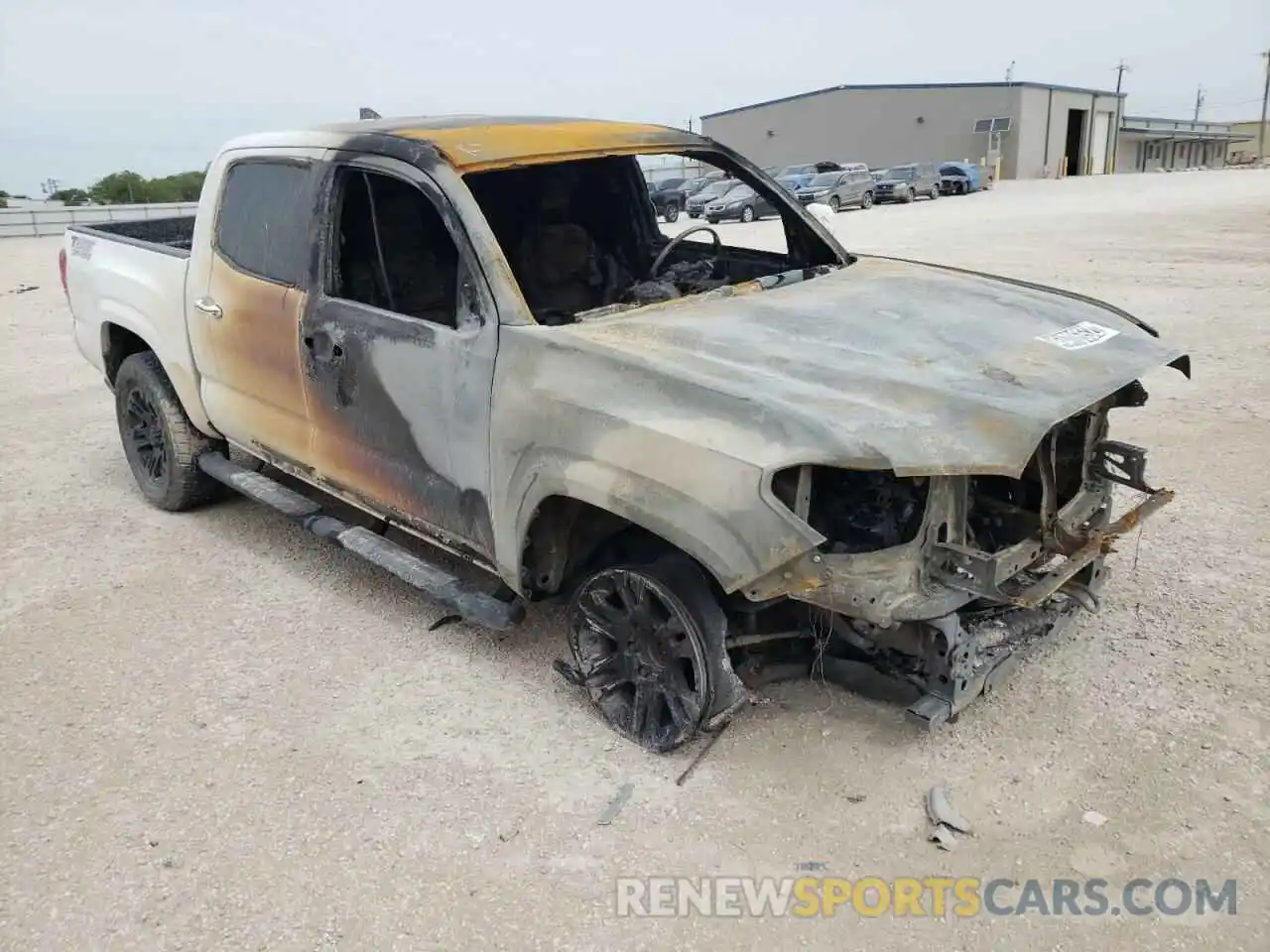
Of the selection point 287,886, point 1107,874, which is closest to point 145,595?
point 287,886

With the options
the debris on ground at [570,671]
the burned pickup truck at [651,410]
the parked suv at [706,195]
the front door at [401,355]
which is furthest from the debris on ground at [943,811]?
the parked suv at [706,195]

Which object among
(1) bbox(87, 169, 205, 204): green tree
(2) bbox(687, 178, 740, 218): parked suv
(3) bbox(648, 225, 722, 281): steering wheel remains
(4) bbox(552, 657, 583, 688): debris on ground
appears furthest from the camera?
(1) bbox(87, 169, 205, 204): green tree

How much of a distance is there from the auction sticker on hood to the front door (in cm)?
191

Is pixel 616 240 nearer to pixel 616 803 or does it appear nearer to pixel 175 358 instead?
pixel 175 358

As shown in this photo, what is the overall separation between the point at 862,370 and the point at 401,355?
5.36ft

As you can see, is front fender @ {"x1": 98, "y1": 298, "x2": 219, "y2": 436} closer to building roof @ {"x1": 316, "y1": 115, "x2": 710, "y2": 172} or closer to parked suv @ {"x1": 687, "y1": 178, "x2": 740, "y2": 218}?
building roof @ {"x1": 316, "y1": 115, "x2": 710, "y2": 172}

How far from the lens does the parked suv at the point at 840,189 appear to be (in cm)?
2916

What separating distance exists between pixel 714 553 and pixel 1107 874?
137 cm

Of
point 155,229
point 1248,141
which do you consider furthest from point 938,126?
point 155,229

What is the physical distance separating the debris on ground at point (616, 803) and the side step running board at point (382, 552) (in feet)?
2.45

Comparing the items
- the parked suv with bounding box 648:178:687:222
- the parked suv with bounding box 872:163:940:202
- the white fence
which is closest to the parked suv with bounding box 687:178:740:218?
the parked suv with bounding box 648:178:687:222

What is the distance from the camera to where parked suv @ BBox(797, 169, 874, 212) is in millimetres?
29156

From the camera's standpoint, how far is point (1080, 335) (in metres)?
3.53

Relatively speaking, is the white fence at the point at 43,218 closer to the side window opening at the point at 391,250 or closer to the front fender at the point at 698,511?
the side window opening at the point at 391,250
